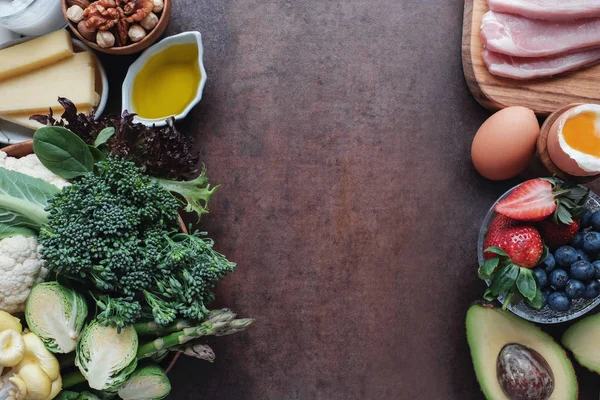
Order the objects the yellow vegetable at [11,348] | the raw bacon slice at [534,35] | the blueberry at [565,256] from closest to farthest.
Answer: the yellow vegetable at [11,348]
the blueberry at [565,256]
the raw bacon slice at [534,35]

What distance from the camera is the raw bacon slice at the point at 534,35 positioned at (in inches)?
51.3

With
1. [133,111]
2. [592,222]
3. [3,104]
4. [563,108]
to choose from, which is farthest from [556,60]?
[3,104]

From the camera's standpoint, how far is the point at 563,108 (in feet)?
4.13

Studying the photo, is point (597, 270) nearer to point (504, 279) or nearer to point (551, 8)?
point (504, 279)

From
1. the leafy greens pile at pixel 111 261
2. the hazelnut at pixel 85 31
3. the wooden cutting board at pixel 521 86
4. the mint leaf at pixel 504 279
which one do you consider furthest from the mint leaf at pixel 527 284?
the hazelnut at pixel 85 31

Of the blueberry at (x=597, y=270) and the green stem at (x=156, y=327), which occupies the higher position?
the blueberry at (x=597, y=270)

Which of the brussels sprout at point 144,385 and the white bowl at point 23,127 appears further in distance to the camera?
the white bowl at point 23,127

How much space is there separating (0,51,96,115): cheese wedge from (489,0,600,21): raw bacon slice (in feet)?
3.06

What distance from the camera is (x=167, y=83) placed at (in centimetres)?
135

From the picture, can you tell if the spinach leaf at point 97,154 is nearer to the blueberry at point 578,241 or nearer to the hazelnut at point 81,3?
the hazelnut at point 81,3

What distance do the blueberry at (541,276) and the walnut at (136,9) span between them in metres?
0.99

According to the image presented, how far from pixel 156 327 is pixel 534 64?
1018mm

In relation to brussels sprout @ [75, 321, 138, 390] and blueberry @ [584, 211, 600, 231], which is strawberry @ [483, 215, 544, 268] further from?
brussels sprout @ [75, 321, 138, 390]

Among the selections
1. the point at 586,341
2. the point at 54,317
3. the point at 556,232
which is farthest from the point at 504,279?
the point at 54,317
